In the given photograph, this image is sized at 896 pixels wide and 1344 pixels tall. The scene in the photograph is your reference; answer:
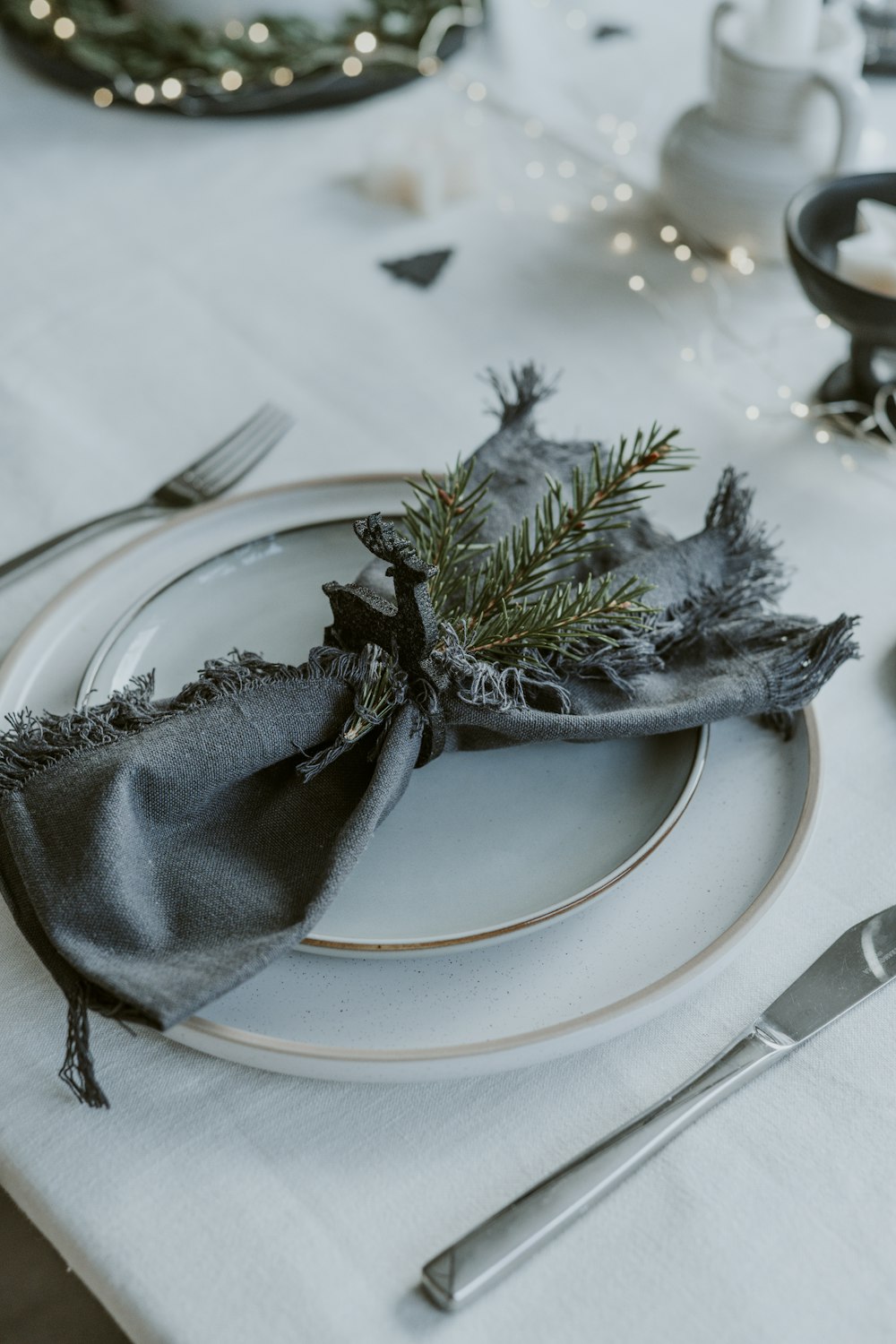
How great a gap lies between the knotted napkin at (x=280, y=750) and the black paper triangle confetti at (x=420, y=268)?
1.36ft

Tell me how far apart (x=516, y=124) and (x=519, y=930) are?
2.78 feet

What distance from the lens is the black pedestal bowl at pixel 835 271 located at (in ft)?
2.44

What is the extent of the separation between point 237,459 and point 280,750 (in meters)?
0.32

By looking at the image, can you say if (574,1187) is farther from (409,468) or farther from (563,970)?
(409,468)

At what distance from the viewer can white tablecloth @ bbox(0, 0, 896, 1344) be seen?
409mm

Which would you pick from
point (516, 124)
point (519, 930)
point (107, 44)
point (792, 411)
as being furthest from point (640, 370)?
point (107, 44)

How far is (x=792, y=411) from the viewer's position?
2.66 ft

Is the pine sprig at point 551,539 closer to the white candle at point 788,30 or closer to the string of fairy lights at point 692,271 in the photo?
the string of fairy lights at point 692,271

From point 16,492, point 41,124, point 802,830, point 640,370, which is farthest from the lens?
point 41,124

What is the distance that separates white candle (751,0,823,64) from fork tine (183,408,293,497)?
0.45m

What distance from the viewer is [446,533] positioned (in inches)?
21.6

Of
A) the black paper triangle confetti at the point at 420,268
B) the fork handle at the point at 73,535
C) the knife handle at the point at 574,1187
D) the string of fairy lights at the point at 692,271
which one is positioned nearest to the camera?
the knife handle at the point at 574,1187

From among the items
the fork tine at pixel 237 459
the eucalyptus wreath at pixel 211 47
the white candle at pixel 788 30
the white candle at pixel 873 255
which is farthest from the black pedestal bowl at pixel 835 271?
the eucalyptus wreath at pixel 211 47

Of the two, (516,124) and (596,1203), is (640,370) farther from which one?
(596,1203)
